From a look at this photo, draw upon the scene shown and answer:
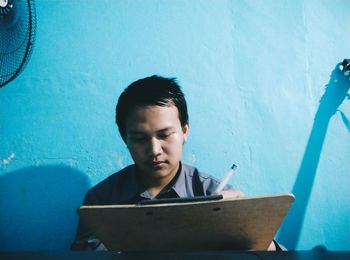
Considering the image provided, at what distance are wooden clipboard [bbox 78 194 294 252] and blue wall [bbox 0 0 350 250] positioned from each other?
0.69 metres

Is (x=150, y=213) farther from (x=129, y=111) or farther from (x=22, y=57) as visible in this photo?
(x=22, y=57)

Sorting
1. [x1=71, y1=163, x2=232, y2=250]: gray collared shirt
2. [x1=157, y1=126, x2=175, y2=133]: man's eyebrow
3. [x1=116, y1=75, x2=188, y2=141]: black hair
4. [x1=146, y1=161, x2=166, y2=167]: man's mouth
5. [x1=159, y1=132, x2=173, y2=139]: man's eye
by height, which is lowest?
[x1=71, y1=163, x2=232, y2=250]: gray collared shirt

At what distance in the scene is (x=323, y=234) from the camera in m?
1.24

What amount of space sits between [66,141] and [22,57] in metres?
0.43

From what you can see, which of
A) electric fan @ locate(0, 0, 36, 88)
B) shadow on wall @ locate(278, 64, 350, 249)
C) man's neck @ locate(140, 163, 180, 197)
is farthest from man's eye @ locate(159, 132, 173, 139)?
shadow on wall @ locate(278, 64, 350, 249)

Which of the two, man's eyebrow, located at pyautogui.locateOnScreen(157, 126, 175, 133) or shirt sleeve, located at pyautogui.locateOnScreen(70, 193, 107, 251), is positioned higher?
man's eyebrow, located at pyautogui.locateOnScreen(157, 126, 175, 133)

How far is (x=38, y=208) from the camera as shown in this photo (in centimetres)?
115

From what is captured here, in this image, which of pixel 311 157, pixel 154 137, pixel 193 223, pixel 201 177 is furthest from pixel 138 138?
pixel 311 157

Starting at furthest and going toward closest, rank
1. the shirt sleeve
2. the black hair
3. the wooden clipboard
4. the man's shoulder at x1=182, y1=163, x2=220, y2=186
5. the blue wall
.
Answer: the blue wall → the man's shoulder at x1=182, y1=163, x2=220, y2=186 → the black hair → the shirt sleeve → the wooden clipboard

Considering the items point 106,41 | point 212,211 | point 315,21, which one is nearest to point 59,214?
point 106,41

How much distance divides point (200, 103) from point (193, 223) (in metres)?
0.82

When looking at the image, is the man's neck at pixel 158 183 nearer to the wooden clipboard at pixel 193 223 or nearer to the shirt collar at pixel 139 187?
the shirt collar at pixel 139 187

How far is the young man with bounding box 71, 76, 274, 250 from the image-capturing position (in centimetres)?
87

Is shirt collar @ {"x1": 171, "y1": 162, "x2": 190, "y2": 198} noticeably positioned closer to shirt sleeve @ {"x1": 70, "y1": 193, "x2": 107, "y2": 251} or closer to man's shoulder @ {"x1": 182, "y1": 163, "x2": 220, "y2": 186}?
man's shoulder @ {"x1": 182, "y1": 163, "x2": 220, "y2": 186}
